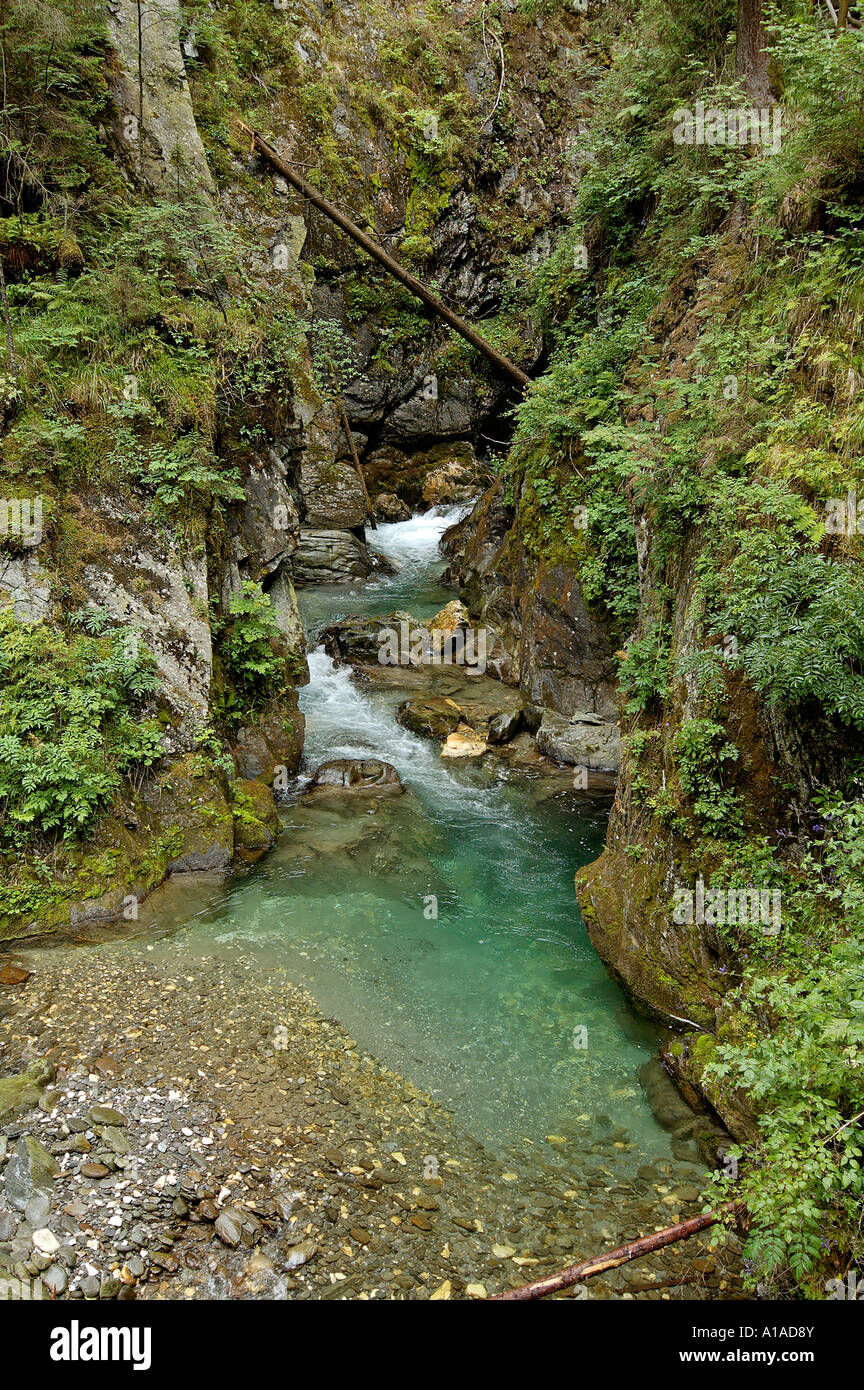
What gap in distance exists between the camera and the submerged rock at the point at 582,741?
1163 cm

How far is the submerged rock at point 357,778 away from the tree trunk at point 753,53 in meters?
10.3

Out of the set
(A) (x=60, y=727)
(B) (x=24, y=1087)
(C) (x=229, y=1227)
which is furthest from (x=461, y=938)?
(A) (x=60, y=727)

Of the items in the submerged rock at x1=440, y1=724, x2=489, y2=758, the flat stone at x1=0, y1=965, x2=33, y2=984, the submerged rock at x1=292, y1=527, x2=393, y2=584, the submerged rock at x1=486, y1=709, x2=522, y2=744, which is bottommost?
the flat stone at x1=0, y1=965, x2=33, y2=984

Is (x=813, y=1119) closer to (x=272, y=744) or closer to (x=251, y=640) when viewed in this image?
(x=251, y=640)

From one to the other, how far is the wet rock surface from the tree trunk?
470 inches

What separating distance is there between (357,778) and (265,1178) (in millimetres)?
6715

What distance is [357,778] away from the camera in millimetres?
11172

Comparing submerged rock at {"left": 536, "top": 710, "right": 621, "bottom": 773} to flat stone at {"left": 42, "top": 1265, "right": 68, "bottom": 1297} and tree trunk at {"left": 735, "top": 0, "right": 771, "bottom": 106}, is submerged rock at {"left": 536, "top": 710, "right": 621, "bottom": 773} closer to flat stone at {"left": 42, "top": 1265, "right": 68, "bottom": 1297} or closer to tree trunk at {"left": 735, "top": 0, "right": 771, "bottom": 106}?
tree trunk at {"left": 735, "top": 0, "right": 771, "bottom": 106}

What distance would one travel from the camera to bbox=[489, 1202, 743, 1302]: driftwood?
4051 mm

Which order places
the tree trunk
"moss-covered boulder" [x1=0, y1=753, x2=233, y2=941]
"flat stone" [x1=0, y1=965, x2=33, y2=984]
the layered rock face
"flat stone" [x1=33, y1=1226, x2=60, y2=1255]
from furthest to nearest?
the layered rock face → the tree trunk → "moss-covered boulder" [x1=0, y1=753, x2=233, y2=941] → "flat stone" [x1=0, y1=965, x2=33, y2=984] → "flat stone" [x1=33, y1=1226, x2=60, y2=1255]

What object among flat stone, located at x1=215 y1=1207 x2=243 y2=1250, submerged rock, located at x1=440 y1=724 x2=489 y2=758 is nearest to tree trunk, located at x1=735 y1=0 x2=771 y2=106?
submerged rock, located at x1=440 y1=724 x2=489 y2=758

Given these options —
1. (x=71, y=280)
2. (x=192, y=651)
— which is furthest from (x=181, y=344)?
(x=192, y=651)

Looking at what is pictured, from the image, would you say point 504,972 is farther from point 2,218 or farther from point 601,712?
point 2,218
